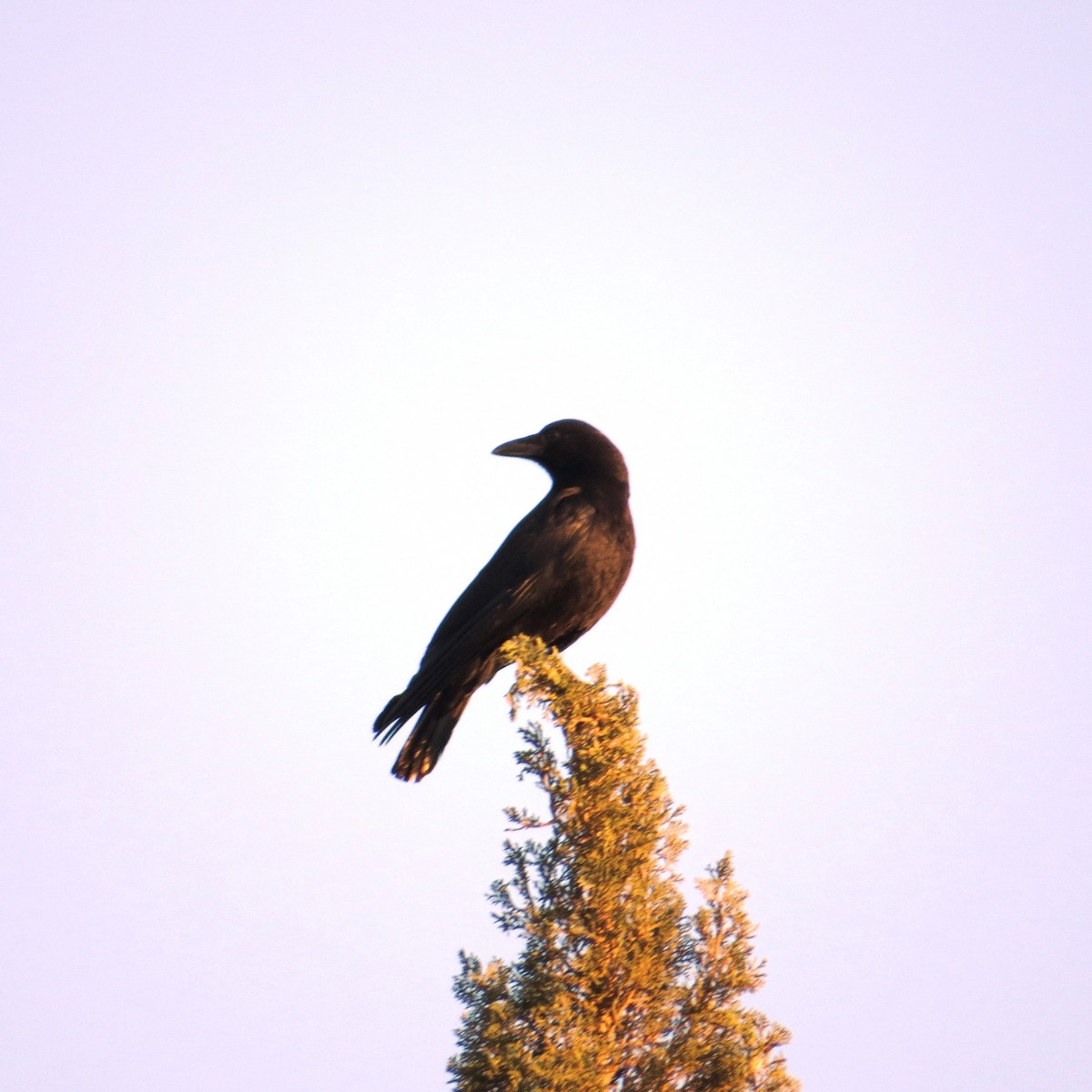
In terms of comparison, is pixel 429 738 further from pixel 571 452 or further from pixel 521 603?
pixel 571 452

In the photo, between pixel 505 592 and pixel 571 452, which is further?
pixel 571 452

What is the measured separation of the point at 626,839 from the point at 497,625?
2.63m

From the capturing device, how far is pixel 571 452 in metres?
7.31

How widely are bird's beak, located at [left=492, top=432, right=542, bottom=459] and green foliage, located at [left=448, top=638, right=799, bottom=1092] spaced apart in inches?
145

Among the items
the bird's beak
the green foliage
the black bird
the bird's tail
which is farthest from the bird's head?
the green foliage

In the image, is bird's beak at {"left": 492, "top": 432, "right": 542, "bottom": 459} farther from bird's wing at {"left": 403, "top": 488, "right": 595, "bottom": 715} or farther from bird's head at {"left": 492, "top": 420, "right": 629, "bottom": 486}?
bird's wing at {"left": 403, "top": 488, "right": 595, "bottom": 715}

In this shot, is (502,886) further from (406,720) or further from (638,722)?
(406,720)

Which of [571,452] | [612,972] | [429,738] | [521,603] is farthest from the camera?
[571,452]

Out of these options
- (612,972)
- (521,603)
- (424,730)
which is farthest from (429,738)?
(612,972)

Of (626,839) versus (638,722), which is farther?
(638,722)

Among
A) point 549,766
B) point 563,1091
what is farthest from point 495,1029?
point 549,766

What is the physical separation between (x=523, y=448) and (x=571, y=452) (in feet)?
1.13

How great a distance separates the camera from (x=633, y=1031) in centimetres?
353

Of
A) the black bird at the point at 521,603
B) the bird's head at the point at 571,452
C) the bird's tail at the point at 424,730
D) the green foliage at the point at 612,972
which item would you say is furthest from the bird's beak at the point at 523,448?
the green foliage at the point at 612,972
